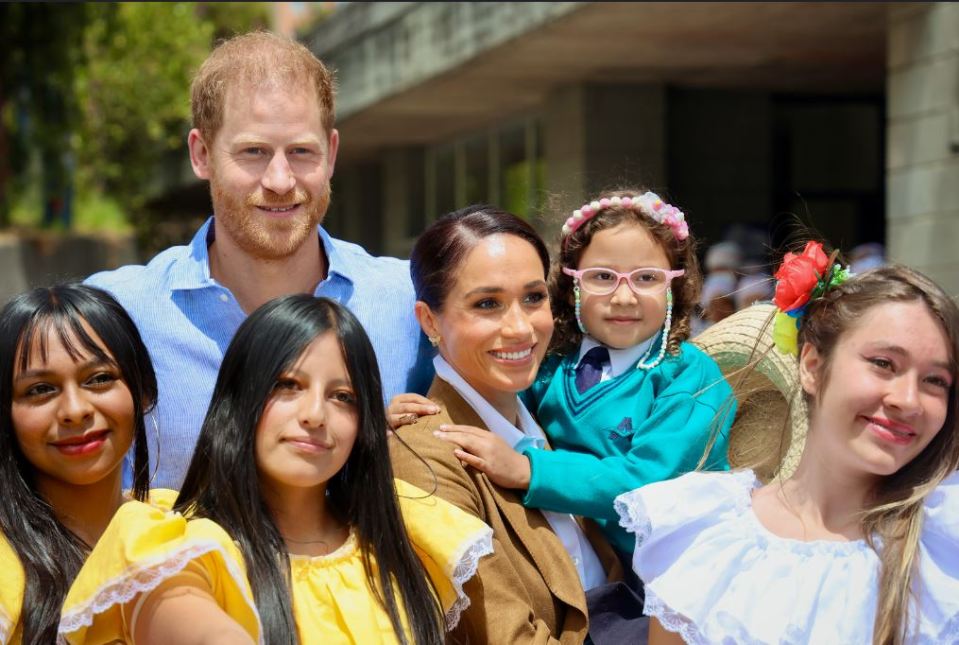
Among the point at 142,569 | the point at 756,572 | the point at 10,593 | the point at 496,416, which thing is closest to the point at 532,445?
the point at 496,416

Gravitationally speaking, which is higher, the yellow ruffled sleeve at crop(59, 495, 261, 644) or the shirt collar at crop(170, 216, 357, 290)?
the shirt collar at crop(170, 216, 357, 290)

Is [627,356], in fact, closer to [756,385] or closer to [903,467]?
[756,385]

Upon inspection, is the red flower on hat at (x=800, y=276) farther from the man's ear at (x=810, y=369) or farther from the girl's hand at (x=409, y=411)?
the girl's hand at (x=409, y=411)

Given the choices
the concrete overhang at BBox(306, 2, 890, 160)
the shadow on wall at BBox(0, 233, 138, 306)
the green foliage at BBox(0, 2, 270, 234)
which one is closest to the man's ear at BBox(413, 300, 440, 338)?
the concrete overhang at BBox(306, 2, 890, 160)

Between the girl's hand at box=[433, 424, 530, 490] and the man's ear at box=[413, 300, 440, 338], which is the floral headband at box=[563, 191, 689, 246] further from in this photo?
the girl's hand at box=[433, 424, 530, 490]

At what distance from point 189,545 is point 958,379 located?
5.51 ft

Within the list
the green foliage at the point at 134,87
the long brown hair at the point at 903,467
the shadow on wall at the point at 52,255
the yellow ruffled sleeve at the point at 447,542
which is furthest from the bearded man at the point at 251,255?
the shadow on wall at the point at 52,255

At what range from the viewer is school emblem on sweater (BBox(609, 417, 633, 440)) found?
3518mm

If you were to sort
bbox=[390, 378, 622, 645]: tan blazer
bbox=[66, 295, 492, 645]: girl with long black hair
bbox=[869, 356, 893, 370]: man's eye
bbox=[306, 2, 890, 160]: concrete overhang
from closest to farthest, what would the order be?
bbox=[66, 295, 492, 645]: girl with long black hair, bbox=[869, 356, 893, 370]: man's eye, bbox=[390, 378, 622, 645]: tan blazer, bbox=[306, 2, 890, 160]: concrete overhang

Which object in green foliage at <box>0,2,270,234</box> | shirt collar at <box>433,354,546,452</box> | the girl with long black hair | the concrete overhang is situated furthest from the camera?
green foliage at <box>0,2,270,234</box>

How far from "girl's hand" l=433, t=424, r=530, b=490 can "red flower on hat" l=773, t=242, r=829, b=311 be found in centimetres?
74

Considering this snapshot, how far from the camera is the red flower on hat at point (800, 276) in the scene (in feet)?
10.1

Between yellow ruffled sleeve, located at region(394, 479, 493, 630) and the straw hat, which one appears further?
the straw hat

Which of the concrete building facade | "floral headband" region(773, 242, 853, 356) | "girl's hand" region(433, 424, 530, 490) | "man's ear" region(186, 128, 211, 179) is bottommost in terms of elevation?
"girl's hand" region(433, 424, 530, 490)
